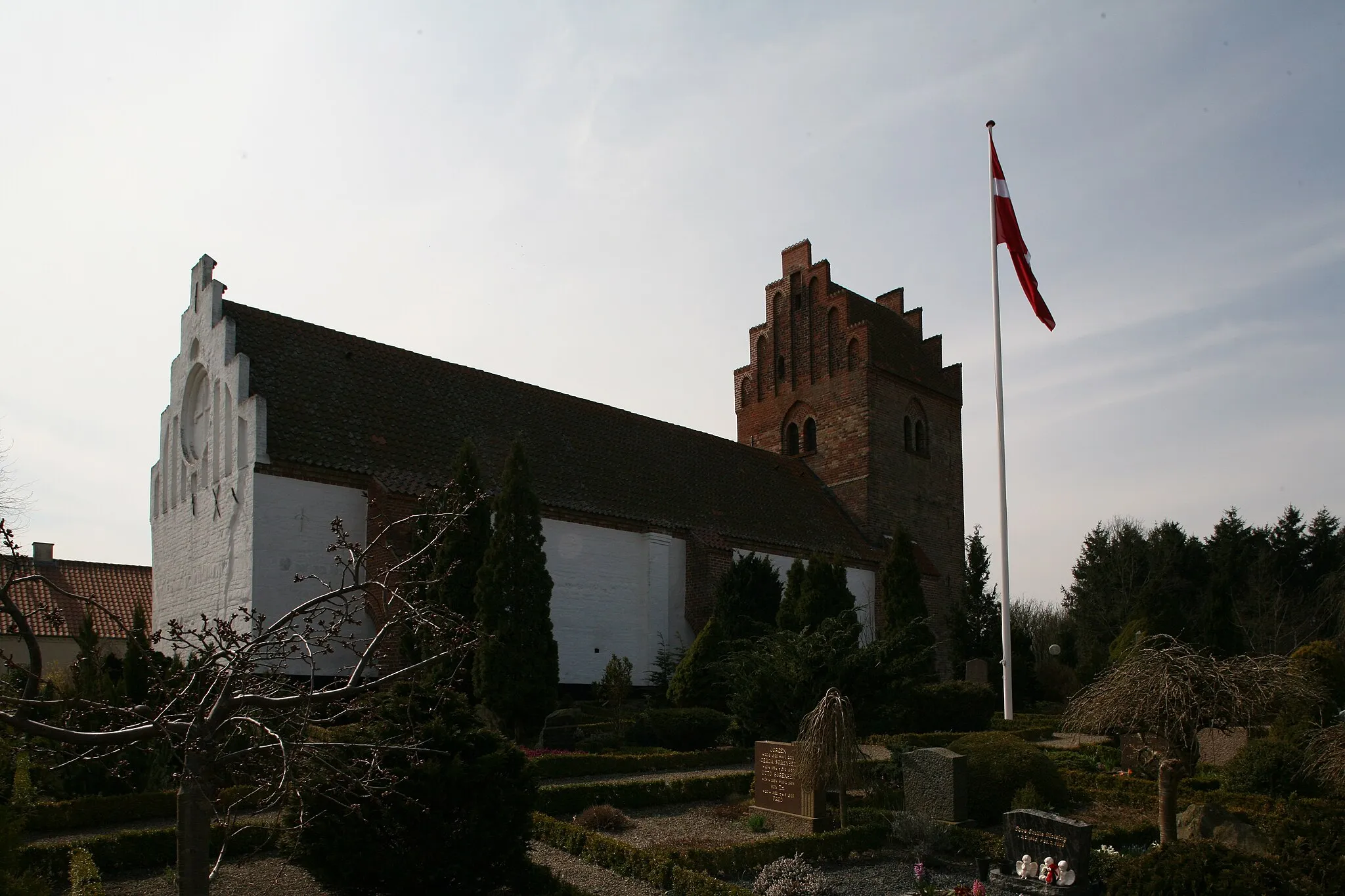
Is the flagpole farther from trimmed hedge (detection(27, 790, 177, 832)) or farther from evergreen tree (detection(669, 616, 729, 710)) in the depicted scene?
trimmed hedge (detection(27, 790, 177, 832))

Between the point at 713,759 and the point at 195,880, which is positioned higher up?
the point at 195,880

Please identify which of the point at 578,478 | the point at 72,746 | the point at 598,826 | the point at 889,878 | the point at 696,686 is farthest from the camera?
the point at 578,478

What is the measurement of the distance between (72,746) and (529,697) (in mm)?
10618

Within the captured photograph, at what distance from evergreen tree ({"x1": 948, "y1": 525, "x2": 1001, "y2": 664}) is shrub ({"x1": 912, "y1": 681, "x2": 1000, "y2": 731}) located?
7553 millimetres

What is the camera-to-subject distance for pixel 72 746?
5.36m

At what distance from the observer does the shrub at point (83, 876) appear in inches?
283

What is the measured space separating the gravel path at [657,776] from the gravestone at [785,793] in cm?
150

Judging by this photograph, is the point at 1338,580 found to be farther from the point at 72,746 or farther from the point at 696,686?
the point at 72,746

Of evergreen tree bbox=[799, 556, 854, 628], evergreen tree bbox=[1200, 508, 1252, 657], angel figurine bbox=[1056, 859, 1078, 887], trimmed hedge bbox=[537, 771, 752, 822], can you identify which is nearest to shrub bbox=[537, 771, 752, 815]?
trimmed hedge bbox=[537, 771, 752, 822]

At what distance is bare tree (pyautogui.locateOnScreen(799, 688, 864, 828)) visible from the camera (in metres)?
10.8

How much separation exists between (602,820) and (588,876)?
1837 millimetres

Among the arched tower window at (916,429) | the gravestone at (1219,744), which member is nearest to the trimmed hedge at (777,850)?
the gravestone at (1219,744)

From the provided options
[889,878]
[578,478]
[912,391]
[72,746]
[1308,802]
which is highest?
[912,391]

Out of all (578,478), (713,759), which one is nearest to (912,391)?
(578,478)
